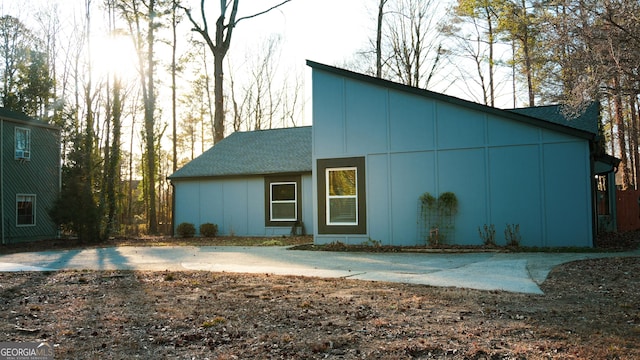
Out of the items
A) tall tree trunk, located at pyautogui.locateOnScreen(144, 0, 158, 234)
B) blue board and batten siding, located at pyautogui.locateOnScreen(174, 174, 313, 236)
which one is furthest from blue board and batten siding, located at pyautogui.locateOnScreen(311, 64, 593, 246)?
tall tree trunk, located at pyautogui.locateOnScreen(144, 0, 158, 234)

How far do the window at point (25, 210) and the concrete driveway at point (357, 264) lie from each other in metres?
8.23

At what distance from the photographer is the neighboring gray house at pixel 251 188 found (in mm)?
20266

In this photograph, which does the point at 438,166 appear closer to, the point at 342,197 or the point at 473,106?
the point at 473,106

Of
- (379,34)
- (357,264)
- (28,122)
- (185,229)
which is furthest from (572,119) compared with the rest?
(28,122)

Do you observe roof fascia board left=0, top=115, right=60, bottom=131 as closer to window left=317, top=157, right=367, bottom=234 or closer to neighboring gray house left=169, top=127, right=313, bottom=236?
neighboring gray house left=169, top=127, right=313, bottom=236

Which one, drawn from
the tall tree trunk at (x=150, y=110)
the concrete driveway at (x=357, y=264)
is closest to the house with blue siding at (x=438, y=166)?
the concrete driveway at (x=357, y=264)

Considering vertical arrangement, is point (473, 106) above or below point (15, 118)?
below

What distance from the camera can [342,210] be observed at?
1472 cm

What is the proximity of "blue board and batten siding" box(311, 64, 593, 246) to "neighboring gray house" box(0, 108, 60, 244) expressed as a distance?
472 inches

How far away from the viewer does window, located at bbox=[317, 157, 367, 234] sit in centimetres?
1450

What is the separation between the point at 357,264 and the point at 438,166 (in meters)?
4.50

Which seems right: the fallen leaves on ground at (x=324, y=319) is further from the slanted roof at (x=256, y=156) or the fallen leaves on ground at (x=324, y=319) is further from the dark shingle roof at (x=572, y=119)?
the slanted roof at (x=256, y=156)

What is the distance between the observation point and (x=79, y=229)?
59.2ft

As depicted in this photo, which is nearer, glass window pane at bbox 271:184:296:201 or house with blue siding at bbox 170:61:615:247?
house with blue siding at bbox 170:61:615:247
